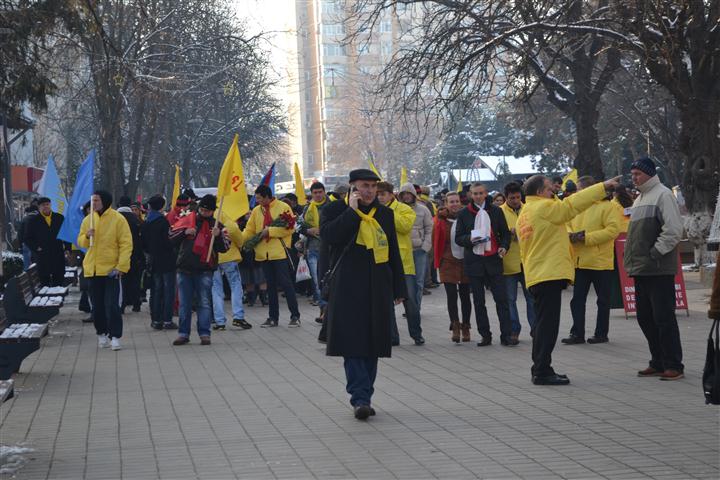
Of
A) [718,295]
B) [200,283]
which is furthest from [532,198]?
[200,283]

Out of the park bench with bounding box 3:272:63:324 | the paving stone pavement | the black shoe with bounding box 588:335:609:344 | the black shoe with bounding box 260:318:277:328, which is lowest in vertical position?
the paving stone pavement

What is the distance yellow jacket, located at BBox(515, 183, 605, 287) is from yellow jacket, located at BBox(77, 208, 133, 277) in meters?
5.28

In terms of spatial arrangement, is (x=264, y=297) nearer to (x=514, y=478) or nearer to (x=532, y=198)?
(x=532, y=198)

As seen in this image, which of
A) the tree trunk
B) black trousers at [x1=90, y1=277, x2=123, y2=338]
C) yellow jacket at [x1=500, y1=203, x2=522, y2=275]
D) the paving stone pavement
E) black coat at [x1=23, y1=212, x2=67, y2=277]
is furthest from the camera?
the tree trunk

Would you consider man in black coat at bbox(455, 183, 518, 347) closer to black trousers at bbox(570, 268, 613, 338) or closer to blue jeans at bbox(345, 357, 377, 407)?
black trousers at bbox(570, 268, 613, 338)

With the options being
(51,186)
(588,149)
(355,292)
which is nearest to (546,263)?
(355,292)

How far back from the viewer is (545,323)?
10.3 metres

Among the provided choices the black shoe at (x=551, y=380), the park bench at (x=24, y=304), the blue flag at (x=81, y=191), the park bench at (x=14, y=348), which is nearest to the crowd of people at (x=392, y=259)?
the black shoe at (x=551, y=380)

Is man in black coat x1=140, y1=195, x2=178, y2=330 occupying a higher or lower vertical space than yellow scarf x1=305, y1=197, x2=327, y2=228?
lower

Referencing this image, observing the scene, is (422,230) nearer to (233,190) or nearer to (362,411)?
(233,190)

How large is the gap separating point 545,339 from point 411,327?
3.82 m

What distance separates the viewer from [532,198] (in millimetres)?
10547

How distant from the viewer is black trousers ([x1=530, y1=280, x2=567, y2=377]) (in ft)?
33.6

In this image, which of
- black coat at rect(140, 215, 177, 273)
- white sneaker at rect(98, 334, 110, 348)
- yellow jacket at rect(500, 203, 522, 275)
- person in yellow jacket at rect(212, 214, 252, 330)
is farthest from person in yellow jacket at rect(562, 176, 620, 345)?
black coat at rect(140, 215, 177, 273)
